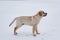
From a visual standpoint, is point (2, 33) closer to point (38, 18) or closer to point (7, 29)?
point (7, 29)

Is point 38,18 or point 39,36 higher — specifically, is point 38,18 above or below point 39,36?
above

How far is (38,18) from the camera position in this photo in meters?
2.97

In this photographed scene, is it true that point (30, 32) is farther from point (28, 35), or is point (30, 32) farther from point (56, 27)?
point (56, 27)

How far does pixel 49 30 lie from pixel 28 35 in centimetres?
47

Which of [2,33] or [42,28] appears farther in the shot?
[42,28]

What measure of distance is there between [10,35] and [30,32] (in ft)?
1.23

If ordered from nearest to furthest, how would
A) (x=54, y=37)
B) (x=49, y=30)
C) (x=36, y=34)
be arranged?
(x=54, y=37) → (x=36, y=34) → (x=49, y=30)

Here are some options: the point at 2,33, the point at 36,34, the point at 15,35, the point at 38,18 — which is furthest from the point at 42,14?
the point at 2,33

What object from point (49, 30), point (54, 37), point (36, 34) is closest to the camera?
point (54, 37)

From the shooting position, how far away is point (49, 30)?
3.26 m

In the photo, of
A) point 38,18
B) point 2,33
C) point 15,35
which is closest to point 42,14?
point 38,18

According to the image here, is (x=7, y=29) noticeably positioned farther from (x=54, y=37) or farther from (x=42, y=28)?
(x=54, y=37)

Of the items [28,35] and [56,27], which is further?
[56,27]

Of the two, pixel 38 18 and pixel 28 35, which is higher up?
pixel 38 18
